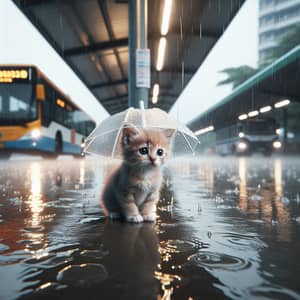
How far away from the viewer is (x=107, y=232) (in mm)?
1948

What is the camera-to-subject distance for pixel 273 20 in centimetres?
7569

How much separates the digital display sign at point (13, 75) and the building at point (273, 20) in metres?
68.6

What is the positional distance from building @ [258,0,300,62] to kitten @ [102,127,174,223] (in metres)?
76.2

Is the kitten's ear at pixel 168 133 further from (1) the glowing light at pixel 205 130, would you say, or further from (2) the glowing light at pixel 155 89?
(1) the glowing light at pixel 205 130

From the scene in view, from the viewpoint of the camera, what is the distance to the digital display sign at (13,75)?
464 inches

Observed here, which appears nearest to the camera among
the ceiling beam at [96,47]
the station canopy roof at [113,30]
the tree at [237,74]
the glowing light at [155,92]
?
the station canopy roof at [113,30]

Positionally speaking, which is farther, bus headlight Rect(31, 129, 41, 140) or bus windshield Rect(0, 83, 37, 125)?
bus headlight Rect(31, 129, 41, 140)

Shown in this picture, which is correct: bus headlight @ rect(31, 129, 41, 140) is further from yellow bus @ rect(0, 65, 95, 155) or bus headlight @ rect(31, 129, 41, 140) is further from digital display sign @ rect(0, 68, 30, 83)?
digital display sign @ rect(0, 68, 30, 83)

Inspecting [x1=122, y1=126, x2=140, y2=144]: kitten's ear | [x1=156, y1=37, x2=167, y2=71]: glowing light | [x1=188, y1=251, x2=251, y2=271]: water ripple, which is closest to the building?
[x1=156, y1=37, x2=167, y2=71]: glowing light

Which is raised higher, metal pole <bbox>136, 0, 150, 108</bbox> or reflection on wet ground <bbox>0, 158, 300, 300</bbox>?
metal pole <bbox>136, 0, 150, 108</bbox>

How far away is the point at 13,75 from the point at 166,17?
6.50 m

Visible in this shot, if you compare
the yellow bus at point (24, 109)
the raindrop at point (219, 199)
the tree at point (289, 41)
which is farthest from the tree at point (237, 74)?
the raindrop at point (219, 199)

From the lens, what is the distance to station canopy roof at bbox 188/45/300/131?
1145 cm

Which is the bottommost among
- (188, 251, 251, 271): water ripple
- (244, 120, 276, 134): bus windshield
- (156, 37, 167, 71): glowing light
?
(188, 251, 251, 271): water ripple
